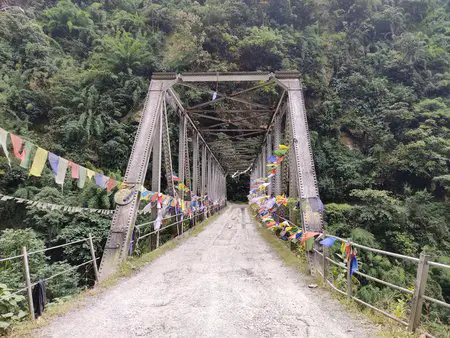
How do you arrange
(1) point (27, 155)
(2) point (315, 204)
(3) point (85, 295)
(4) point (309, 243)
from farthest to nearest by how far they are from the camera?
(2) point (315, 204), (4) point (309, 243), (3) point (85, 295), (1) point (27, 155)

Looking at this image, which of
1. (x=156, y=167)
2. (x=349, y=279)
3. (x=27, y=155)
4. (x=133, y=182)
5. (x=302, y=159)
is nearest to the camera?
(x=27, y=155)

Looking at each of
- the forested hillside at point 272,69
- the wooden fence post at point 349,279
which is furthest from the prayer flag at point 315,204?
the forested hillside at point 272,69

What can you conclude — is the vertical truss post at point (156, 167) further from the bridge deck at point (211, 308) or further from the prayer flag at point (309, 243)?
the prayer flag at point (309, 243)

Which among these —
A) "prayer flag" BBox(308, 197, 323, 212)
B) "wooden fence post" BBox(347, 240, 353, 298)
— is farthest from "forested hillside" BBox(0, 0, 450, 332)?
"wooden fence post" BBox(347, 240, 353, 298)

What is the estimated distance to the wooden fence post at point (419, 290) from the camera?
2.91m

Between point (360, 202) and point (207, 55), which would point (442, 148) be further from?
point (207, 55)

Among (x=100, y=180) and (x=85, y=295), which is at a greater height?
(x=100, y=180)

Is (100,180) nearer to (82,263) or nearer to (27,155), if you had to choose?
(27,155)

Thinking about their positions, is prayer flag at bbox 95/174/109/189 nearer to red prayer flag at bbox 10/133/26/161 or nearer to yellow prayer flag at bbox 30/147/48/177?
yellow prayer flag at bbox 30/147/48/177

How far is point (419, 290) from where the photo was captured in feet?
9.66

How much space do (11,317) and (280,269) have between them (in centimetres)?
440

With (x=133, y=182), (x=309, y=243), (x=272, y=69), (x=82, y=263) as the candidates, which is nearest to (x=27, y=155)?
(x=133, y=182)

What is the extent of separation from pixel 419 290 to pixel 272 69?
30.1 metres

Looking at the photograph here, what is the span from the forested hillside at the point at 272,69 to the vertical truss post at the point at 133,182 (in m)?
6.96
